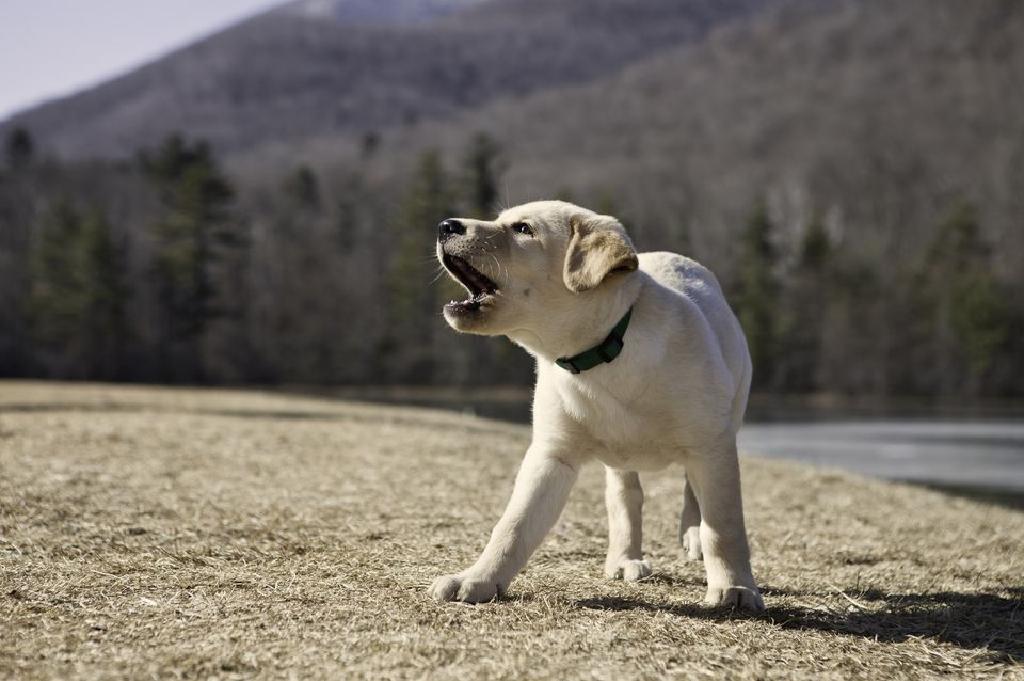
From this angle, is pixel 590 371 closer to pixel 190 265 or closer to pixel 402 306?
pixel 402 306

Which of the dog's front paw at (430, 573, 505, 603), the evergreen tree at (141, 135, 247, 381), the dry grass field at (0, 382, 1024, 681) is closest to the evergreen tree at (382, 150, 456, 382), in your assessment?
the evergreen tree at (141, 135, 247, 381)

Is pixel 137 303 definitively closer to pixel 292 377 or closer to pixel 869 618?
pixel 292 377

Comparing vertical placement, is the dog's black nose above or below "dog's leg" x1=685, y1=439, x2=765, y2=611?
above

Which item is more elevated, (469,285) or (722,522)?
(469,285)

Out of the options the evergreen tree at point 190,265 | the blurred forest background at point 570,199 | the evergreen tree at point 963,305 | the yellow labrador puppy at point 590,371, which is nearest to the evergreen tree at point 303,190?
the blurred forest background at point 570,199

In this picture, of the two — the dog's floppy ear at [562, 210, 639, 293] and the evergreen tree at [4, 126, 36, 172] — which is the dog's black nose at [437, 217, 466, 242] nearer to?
the dog's floppy ear at [562, 210, 639, 293]

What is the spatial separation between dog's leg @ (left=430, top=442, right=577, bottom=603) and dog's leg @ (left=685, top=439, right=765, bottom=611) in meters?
0.61

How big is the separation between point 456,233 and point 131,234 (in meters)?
73.6

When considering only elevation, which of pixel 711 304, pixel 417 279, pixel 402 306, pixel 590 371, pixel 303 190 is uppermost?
pixel 303 190

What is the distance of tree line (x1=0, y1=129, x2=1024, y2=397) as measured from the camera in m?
49.7

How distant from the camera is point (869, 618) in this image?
179 inches

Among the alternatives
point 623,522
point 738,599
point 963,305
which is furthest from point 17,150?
point 738,599

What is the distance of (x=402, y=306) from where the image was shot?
5553 centimetres

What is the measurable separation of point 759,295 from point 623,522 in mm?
46794
